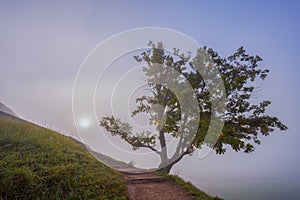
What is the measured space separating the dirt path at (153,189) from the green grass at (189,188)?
0.27 meters

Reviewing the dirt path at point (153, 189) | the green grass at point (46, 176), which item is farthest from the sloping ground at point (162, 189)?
the green grass at point (46, 176)

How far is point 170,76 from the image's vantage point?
1432 cm

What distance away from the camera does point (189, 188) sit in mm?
10328

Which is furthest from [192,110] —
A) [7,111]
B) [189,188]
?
[7,111]

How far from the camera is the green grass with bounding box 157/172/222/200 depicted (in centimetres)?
943

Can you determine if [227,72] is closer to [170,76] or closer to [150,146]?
[170,76]

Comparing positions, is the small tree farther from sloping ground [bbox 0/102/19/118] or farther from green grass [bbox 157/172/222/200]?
sloping ground [bbox 0/102/19/118]

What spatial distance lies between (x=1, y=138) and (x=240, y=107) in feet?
43.7

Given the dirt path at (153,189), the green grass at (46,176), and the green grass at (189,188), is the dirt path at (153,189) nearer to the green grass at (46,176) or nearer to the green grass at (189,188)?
the green grass at (189,188)

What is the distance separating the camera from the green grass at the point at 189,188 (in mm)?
9430

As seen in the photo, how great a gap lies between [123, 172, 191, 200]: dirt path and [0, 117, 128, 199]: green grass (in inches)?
37.3

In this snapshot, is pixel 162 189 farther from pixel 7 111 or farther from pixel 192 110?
pixel 7 111

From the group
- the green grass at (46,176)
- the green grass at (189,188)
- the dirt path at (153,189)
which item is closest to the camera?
the green grass at (46,176)

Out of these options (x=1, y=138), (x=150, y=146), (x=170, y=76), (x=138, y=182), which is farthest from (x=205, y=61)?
(x=1, y=138)
